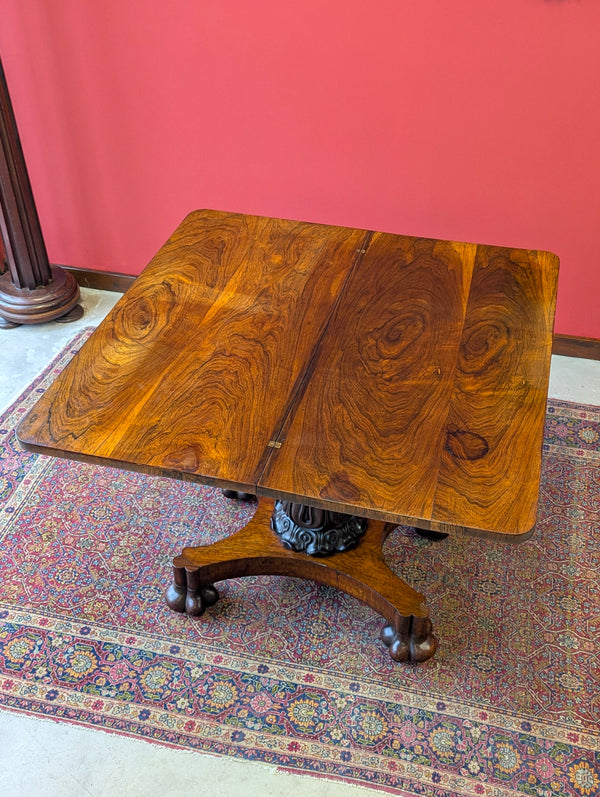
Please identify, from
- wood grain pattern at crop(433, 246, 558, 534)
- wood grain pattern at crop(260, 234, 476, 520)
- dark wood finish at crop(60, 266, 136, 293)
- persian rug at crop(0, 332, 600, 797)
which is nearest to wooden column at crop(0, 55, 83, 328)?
dark wood finish at crop(60, 266, 136, 293)

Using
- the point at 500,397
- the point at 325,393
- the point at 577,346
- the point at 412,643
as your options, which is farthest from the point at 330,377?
the point at 577,346

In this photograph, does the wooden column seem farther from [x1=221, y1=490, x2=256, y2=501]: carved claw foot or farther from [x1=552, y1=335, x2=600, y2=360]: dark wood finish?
[x1=552, y1=335, x2=600, y2=360]: dark wood finish

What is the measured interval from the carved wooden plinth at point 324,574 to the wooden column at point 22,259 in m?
1.45

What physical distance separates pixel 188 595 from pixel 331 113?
1686 millimetres

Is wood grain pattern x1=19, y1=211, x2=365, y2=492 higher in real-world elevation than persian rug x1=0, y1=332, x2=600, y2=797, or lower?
higher

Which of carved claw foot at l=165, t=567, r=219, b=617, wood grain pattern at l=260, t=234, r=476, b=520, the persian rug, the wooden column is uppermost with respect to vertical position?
wood grain pattern at l=260, t=234, r=476, b=520

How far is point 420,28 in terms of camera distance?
2754mm

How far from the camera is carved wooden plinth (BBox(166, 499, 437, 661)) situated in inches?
85.4

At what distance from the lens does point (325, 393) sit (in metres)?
1.93

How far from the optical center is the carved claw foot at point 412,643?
2.16 m

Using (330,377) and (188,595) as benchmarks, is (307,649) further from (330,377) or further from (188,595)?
(330,377)

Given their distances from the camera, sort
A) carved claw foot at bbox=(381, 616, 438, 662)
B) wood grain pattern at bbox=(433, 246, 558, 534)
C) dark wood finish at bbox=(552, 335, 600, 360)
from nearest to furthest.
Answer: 1. wood grain pattern at bbox=(433, 246, 558, 534)
2. carved claw foot at bbox=(381, 616, 438, 662)
3. dark wood finish at bbox=(552, 335, 600, 360)

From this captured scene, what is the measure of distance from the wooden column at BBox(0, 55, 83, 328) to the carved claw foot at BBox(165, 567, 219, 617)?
1.45 meters

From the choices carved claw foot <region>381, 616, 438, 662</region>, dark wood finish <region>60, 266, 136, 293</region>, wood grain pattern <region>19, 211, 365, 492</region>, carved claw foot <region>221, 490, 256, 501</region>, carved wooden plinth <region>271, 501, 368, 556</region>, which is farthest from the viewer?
dark wood finish <region>60, 266, 136, 293</region>
